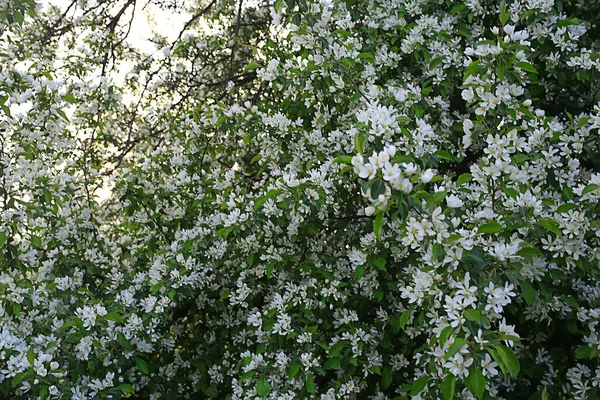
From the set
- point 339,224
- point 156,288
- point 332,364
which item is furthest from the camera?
point 339,224

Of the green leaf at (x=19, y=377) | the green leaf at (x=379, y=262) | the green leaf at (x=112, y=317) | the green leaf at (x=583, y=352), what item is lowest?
the green leaf at (x=583, y=352)

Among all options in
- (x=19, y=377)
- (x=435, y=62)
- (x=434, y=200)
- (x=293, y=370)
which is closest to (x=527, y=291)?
(x=434, y=200)

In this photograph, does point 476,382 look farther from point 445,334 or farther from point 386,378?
point 386,378

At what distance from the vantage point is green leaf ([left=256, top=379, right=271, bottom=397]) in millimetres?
2322

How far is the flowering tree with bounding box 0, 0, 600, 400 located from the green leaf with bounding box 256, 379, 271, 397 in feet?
0.08

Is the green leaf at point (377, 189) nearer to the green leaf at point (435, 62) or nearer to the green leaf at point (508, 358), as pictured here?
the green leaf at point (508, 358)

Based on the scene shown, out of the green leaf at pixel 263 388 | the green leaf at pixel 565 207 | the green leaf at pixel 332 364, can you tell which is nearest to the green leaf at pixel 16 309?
the green leaf at pixel 263 388

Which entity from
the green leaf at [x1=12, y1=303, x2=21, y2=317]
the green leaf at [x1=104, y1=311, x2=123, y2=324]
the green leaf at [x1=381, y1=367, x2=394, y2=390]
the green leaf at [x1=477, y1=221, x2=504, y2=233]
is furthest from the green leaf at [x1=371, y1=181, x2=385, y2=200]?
the green leaf at [x1=12, y1=303, x2=21, y2=317]

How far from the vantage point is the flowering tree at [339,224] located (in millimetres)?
2045

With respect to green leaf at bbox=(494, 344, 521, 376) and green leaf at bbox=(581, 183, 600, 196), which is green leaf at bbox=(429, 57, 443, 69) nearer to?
green leaf at bbox=(581, 183, 600, 196)

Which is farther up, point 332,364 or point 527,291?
point 332,364

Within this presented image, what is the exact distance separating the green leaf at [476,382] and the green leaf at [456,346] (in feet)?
0.35

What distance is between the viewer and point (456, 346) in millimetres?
1591

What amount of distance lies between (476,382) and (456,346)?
143 mm
